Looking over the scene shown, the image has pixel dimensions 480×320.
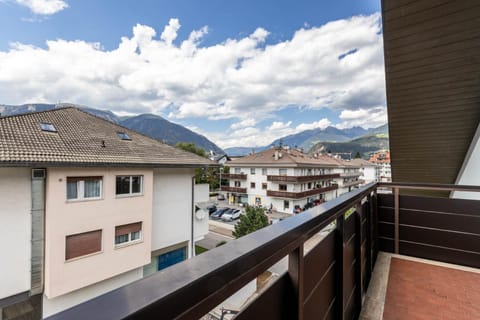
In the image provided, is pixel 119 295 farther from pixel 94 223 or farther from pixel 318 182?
pixel 318 182

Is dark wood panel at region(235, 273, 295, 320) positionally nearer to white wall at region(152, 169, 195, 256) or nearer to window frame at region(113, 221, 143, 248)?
window frame at region(113, 221, 143, 248)

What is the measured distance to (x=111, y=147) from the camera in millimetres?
6102

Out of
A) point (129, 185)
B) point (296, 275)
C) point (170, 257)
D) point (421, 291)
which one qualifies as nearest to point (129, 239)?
point (129, 185)

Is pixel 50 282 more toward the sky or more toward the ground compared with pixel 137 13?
more toward the ground

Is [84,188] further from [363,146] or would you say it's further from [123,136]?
[363,146]

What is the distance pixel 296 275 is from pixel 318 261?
0.94 ft

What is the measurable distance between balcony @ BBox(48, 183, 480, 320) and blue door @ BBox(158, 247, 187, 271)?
6.47 metres

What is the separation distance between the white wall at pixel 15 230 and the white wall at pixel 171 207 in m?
2.79

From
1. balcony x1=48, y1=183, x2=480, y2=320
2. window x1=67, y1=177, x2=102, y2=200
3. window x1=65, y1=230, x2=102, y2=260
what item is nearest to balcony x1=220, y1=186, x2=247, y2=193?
window x1=65, y1=230, x2=102, y2=260

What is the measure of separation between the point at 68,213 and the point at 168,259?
3388mm

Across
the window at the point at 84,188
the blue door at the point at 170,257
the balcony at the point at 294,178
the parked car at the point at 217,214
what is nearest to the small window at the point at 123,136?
the window at the point at 84,188

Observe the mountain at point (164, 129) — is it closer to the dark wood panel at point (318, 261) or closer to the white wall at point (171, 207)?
the white wall at point (171, 207)

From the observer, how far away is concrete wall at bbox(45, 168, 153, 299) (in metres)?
4.87

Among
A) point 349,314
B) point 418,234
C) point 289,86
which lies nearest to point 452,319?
point 349,314
